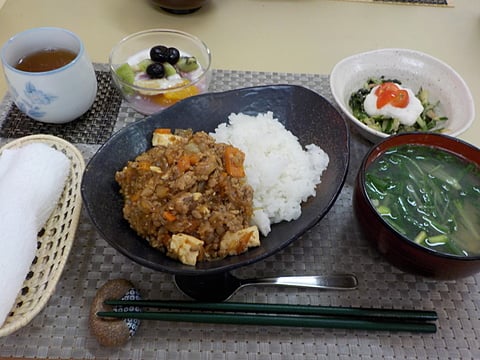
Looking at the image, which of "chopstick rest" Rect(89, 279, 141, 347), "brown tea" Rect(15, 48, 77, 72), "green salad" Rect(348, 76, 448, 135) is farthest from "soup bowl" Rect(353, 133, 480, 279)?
"brown tea" Rect(15, 48, 77, 72)

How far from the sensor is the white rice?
1530 millimetres

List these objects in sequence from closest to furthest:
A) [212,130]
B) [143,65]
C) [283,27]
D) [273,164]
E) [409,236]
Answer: [409,236] → [273,164] → [212,130] → [143,65] → [283,27]

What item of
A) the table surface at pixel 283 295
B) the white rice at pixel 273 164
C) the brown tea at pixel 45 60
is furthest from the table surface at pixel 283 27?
the white rice at pixel 273 164

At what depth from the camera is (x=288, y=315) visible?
1.32 metres

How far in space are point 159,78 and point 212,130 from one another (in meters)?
0.45

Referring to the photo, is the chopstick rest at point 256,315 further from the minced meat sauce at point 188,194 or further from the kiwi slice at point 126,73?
the kiwi slice at point 126,73

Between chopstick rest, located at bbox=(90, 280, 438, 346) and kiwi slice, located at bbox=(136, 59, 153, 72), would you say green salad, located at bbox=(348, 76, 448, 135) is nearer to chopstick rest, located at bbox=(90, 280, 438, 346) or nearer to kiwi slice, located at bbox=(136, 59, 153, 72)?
chopstick rest, located at bbox=(90, 280, 438, 346)

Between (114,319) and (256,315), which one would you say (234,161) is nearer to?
(256,315)

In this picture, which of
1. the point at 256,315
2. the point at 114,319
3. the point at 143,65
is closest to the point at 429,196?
the point at 256,315

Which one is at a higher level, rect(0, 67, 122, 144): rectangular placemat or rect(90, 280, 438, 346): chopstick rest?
rect(90, 280, 438, 346): chopstick rest

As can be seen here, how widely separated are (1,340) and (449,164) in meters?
1.62

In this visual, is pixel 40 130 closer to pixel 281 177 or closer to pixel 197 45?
pixel 197 45

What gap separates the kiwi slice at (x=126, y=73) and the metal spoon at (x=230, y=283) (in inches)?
40.7

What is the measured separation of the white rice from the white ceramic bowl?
1.04 feet
